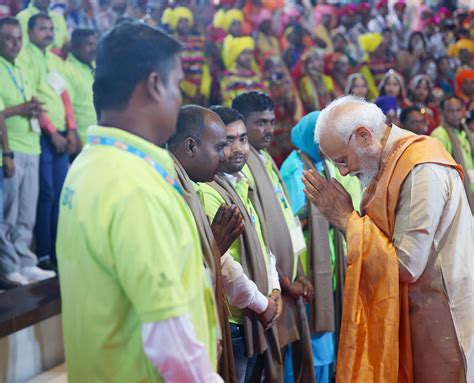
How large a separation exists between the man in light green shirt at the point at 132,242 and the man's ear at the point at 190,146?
83cm

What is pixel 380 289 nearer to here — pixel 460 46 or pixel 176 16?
pixel 176 16

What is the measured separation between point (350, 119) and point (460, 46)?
8.97 m

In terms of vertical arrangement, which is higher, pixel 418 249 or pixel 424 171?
pixel 424 171

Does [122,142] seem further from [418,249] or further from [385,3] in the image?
[385,3]

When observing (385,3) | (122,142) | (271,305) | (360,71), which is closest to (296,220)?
(271,305)

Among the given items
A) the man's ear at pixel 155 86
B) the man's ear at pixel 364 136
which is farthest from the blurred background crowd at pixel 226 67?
the man's ear at pixel 155 86

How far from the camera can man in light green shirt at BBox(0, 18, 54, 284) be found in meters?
4.54

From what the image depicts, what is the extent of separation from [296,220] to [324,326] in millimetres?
604

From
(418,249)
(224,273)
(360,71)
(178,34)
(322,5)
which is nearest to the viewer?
(418,249)

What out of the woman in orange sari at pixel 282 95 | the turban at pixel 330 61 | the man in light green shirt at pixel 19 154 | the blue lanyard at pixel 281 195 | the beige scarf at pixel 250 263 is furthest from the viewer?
the turban at pixel 330 61

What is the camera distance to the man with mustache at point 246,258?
2.89m

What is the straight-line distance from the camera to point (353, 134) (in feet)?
8.39

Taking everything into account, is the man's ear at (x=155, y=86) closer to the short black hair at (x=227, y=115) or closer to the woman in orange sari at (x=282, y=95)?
the short black hair at (x=227, y=115)

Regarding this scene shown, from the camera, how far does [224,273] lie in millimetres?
2633
